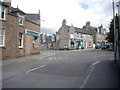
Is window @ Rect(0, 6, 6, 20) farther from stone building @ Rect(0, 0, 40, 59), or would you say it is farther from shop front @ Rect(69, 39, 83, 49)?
shop front @ Rect(69, 39, 83, 49)

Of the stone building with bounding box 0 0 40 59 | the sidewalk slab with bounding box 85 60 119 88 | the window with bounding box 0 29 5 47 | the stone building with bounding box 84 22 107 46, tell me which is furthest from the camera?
the stone building with bounding box 84 22 107 46

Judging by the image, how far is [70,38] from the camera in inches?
1924

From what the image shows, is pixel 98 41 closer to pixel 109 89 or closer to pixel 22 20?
pixel 22 20

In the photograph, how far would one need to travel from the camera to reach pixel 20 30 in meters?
19.1

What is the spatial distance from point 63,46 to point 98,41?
23.7 meters

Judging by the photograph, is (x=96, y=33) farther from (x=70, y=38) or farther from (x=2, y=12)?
(x=2, y=12)

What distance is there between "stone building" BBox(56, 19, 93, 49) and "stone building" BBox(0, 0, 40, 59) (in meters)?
26.2

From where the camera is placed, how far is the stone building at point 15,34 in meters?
15.9

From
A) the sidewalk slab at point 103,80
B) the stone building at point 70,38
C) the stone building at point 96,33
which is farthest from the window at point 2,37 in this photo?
the stone building at point 96,33

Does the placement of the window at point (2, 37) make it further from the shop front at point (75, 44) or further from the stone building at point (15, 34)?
the shop front at point (75, 44)

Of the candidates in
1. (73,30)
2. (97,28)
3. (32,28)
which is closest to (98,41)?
(97,28)

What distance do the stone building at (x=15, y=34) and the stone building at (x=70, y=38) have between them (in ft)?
86.0

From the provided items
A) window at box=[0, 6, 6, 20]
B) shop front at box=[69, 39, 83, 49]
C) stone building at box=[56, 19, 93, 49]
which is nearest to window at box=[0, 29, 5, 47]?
window at box=[0, 6, 6, 20]

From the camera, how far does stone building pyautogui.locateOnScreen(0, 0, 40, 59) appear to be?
1589cm
